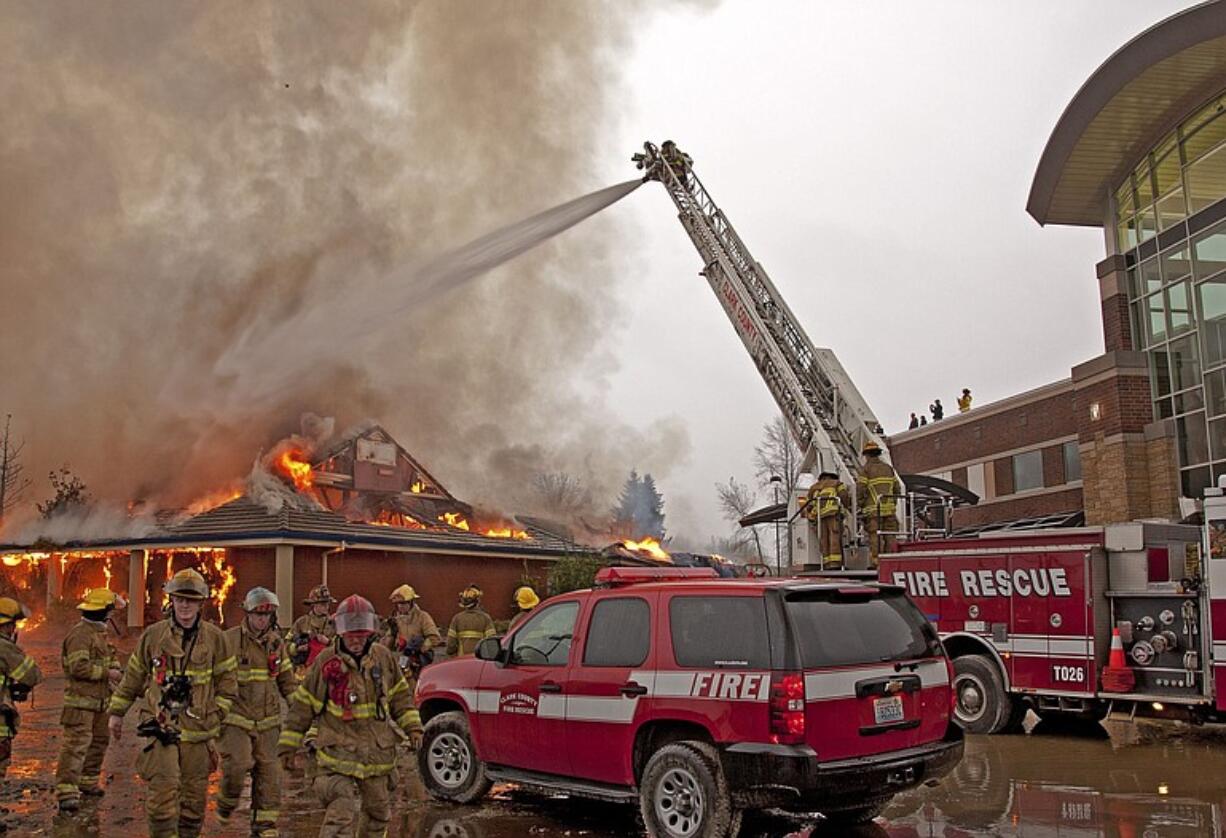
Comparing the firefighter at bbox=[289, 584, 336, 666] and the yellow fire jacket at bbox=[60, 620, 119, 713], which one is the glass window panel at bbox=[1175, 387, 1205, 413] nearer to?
the firefighter at bbox=[289, 584, 336, 666]

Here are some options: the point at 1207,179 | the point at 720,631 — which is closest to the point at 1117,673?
the point at 720,631

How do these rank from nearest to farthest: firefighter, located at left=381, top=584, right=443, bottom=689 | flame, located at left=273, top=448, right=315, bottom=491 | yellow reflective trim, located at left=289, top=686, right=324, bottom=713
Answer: yellow reflective trim, located at left=289, top=686, right=324, bottom=713 → firefighter, located at left=381, top=584, right=443, bottom=689 → flame, located at left=273, top=448, right=315, bottom=491

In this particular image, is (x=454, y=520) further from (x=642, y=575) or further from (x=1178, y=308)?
(x=642, y=575)

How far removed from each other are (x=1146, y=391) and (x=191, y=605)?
1957 cm

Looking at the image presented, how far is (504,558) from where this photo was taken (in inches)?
1008

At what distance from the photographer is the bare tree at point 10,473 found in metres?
29.4

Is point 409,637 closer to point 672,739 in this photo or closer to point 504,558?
point 672,739

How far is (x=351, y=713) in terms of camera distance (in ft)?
18.3

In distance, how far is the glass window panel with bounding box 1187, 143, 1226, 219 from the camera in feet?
64.8

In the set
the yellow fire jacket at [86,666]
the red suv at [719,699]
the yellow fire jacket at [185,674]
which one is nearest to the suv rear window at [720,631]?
the red suv at [719,699]

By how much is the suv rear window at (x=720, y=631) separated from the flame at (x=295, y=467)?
A: 67.1 ft

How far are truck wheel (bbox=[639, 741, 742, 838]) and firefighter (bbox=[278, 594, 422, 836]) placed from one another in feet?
4.73

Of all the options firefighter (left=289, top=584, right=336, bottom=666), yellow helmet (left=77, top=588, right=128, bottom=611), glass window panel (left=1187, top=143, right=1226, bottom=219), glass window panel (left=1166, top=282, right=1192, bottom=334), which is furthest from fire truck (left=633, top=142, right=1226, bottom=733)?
glass window panel (left=1187, top=143, right=1226, bottom=219)

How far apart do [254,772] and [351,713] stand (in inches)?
69.4
